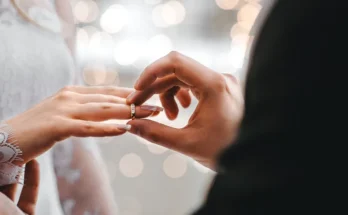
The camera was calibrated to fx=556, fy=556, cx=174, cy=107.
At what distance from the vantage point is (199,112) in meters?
0.74

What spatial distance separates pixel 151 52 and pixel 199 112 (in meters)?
1.94

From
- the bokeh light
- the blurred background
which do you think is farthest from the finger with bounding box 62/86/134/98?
the bokeh light

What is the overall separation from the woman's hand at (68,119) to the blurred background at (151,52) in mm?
1733

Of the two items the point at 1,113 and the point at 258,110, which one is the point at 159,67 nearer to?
the point at 1,113

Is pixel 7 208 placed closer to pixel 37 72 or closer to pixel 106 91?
pixel 106 91

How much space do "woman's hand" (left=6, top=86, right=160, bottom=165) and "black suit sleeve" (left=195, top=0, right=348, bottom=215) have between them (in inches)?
16.1

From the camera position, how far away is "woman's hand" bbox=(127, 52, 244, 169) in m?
0.72

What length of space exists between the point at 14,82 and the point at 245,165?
69 centimetres

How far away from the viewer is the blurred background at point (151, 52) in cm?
254

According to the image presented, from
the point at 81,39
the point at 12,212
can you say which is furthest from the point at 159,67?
the point at 81,39

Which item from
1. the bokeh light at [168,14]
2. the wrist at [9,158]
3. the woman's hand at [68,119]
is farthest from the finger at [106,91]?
the bokeh light at [168,14]

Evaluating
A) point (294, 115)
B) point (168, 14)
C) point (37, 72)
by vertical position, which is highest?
point (168, 14)

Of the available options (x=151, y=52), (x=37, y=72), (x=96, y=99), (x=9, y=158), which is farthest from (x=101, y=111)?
(x=151, y=52)

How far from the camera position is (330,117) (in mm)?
284
